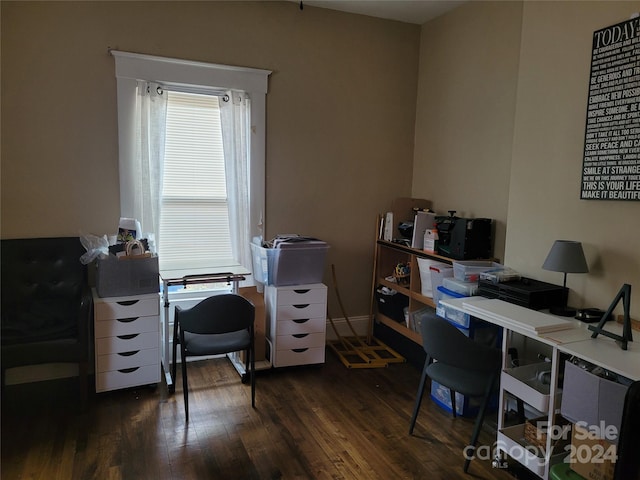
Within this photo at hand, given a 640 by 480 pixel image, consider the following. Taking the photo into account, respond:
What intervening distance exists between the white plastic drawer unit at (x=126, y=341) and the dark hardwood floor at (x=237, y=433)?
0.41ft

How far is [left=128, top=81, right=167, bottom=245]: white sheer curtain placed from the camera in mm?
3455

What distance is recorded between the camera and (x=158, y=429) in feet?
9.04

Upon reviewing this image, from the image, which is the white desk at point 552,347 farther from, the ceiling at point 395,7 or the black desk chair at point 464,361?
the ceiling at point 395,7

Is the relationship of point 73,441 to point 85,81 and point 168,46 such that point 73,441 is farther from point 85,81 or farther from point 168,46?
point 168,46

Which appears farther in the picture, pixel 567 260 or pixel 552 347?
pixel 567 260

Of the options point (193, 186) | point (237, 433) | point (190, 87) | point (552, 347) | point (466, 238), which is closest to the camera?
point (552, 347)

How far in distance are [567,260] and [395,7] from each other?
2.50 metres

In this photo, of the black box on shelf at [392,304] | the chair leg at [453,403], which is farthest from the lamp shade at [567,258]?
the black box on shelf at [392,304]

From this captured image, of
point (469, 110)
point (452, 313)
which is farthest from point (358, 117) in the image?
point (452, 313)

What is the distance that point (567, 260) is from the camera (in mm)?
2512

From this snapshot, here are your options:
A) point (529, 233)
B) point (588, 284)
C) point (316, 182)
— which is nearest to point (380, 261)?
point (316, 182)

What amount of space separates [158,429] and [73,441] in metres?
0.44

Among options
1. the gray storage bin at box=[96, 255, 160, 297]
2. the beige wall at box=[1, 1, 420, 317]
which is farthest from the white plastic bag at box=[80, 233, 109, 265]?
the beige wall at box=[1, 1, 420, 317]

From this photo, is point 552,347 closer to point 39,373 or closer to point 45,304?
point 45,304
